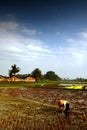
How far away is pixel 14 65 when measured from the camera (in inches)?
4272

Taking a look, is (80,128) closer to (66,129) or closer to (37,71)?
(66,129)

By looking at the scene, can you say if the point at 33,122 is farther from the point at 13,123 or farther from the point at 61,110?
the point at 61,110

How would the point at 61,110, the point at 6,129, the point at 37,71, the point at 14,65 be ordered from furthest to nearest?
1. the point at 37,71
2. the point at 14,65
3. the point at 61,110
4. the point at 6,129

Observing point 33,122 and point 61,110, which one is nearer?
point 33,122

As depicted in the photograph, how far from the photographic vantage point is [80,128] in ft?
38.0

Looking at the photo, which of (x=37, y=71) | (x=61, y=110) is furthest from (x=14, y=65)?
(x=61, y=110)

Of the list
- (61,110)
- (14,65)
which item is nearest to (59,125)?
(61,110)

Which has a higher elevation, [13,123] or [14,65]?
[14,65]

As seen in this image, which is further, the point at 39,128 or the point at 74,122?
the point at 74,122

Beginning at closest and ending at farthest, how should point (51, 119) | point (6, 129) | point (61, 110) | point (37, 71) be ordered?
point (6, 129), point (51, 119), point (61, 110), point (37, 71)

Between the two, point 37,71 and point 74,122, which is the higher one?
point 37,71

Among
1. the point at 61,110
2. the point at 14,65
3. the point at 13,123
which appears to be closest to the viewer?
the point at 13,123

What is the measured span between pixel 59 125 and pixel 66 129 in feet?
3.01

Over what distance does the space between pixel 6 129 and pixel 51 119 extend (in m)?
3.68
